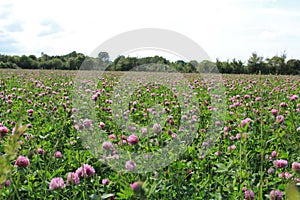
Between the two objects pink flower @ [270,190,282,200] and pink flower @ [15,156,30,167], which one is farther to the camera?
pink flower @ [15,156,30,167]

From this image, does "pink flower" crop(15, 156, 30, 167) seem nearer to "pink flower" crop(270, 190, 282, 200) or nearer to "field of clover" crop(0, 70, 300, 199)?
"field of clover" crop(0, 70, 300, 199)

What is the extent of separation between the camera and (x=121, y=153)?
245 cm

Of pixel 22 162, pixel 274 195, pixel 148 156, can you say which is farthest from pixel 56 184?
pixel 274 195

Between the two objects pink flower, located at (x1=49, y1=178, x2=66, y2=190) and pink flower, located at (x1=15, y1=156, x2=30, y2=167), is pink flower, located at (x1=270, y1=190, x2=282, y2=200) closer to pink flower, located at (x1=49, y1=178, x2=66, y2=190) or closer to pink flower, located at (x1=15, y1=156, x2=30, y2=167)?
pink flower, located at (x1=49, y1=178, x2=66, y2=190)

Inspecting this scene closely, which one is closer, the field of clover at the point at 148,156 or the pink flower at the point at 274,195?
the pink flower at the point at 274,195

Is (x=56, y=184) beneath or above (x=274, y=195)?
beneath

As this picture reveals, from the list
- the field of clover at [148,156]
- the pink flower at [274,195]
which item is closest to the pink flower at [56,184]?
the field of clover at [148,156]

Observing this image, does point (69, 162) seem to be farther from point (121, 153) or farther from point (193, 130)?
point (193, 130)

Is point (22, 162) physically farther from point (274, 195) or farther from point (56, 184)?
point (274, 195)

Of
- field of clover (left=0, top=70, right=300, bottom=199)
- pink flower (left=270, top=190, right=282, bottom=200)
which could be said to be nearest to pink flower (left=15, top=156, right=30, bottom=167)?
field of clover (left=0, top=70, right=300, bottom=199)

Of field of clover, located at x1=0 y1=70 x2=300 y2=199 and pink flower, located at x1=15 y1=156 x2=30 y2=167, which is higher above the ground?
pink flower, located at x1=15 y1=156 x2=30 y2=167

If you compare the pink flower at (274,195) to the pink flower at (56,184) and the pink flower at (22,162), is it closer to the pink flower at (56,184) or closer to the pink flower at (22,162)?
the pink flower at (56,184)

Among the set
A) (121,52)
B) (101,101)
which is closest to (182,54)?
(121,52)

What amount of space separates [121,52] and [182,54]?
713mm
